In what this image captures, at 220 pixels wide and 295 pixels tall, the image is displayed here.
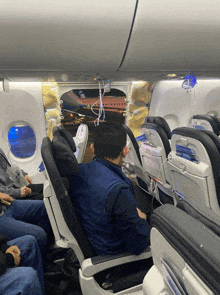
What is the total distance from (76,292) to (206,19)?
2.50 metres

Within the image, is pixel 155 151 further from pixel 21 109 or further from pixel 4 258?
pixel 21 109

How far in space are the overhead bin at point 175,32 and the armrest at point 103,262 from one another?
64.1 inches

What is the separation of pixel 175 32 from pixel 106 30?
20.4 inches

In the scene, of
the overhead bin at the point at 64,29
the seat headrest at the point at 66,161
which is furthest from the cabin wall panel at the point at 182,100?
the seat headrest at the point at 66,161

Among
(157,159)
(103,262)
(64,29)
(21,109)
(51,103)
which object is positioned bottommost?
(103,262)

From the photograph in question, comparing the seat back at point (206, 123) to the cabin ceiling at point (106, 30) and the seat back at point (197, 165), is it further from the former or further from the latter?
the cabin ceiling at point (106, 30)

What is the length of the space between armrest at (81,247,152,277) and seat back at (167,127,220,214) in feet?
2.77

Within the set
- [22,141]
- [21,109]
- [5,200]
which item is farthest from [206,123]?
[22,141]

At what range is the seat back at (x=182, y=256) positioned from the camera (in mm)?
414

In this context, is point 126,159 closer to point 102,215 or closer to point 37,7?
point 102,215

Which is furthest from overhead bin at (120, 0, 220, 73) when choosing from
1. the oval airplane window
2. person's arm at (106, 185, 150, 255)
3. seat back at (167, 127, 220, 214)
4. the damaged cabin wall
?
the oval airplane window

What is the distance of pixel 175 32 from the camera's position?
1491 mm

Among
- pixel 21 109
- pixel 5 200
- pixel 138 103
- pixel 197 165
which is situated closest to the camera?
pixel 197 165

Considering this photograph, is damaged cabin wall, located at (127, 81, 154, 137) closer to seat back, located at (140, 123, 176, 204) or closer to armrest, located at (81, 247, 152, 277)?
seat back, located at (140, 123, 176, 204)
